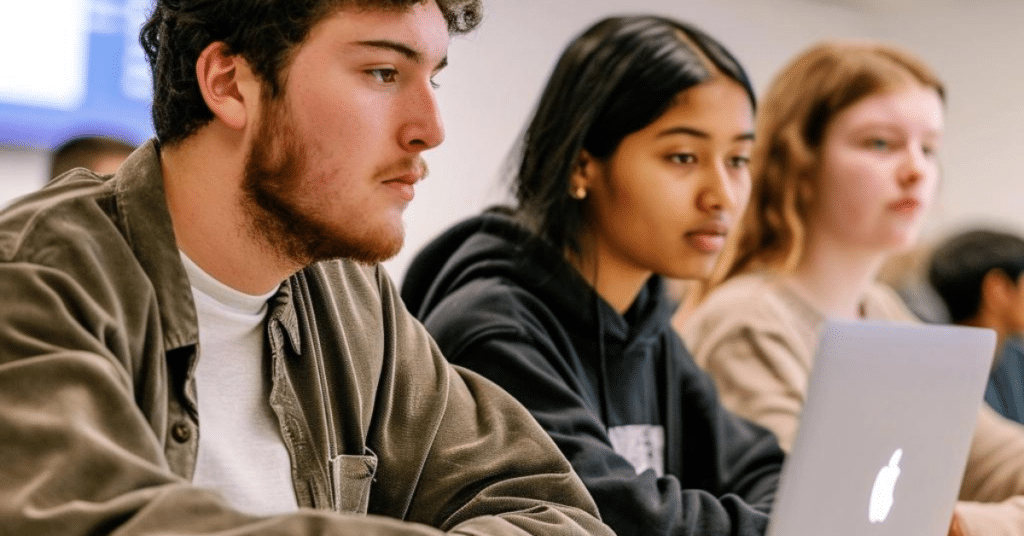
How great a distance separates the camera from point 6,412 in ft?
2.38

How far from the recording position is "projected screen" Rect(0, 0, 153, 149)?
2.66 m

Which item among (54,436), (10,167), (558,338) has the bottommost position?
(10,167)

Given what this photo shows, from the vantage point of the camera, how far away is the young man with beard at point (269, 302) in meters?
0.79

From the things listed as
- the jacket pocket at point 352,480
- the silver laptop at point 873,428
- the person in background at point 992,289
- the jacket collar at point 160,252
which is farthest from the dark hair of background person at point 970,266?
the jacket collar at point 160,252

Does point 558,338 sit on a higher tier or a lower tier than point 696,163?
lower

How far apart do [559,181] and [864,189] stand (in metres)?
0.80

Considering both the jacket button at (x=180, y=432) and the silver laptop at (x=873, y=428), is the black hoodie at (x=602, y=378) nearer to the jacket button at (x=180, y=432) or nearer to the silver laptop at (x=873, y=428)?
the silver laptop at (x=873, y=428)

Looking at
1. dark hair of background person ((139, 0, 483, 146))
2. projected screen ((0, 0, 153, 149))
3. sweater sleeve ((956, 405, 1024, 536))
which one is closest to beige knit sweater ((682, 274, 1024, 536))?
sweater sleeve ((956, 405, 1024, 536))

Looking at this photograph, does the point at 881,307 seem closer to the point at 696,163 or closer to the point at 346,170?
the point at 696,163

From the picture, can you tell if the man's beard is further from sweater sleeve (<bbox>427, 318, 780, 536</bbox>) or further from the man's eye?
sweater sleeve (<bbox>427, 318, 780, 536</bbox>)

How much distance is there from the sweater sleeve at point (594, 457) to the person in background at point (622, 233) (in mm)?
45

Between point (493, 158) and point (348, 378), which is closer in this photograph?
point (348, 378)

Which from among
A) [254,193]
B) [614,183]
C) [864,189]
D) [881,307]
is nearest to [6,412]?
[254,193]

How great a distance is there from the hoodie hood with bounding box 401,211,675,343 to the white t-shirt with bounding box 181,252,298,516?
0.51 m
